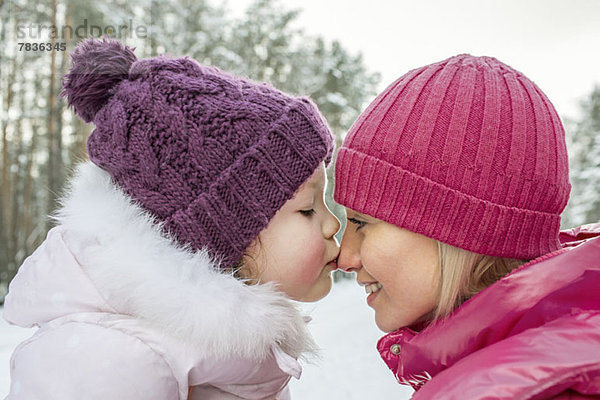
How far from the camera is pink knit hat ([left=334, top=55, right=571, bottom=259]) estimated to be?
55.3 inches

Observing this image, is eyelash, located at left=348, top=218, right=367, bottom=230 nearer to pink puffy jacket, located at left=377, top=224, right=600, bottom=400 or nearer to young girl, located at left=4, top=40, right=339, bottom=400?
young girl, located at left=4, top=40, right=339, bottom=400

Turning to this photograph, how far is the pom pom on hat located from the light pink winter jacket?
12.3 inches

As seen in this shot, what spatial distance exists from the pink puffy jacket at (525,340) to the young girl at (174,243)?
0.58 m

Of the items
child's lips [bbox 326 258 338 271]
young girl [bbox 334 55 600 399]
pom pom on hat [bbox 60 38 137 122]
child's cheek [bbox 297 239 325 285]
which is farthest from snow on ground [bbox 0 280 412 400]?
pom pom on hat [bbox 60 38 137 122]

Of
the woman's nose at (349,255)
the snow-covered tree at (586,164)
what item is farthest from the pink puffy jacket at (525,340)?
the snow-covered tree at (586,164)

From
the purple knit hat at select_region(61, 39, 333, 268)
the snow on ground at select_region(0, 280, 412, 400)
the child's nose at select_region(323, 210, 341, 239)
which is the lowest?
the snow on ground at select_region(0, 280, 412, 400)

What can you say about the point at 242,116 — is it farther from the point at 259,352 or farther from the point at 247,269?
the point at 259,352

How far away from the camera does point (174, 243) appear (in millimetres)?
1512

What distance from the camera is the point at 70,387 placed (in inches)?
48.5

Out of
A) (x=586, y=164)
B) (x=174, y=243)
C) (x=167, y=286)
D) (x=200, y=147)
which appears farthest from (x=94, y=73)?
(x=586, y=164)

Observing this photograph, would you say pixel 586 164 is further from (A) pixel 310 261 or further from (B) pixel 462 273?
(A) pixel 310 261

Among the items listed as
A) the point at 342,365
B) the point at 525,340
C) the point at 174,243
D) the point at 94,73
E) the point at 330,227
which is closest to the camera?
the point at 525,340

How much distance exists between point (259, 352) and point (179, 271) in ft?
1.31

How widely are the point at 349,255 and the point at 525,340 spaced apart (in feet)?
2.57
